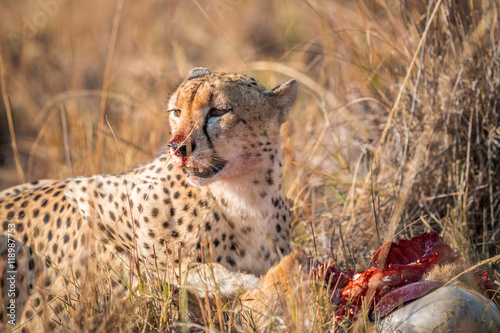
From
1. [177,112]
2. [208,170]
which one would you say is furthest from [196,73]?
[208,170]

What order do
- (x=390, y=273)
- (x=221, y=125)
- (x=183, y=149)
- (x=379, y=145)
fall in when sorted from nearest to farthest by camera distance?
(x=390, y=273), (x=183, y=149), (x=221, y=125), (x=379, y=145)

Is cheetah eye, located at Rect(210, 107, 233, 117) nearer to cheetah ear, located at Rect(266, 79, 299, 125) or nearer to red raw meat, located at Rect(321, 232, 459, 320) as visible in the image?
cheetah ear, located at Rect(266, 79, 299, 125)

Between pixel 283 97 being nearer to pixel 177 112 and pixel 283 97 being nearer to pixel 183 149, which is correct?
pixel 177 112

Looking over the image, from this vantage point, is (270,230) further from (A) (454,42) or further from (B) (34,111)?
(B) (34,111)

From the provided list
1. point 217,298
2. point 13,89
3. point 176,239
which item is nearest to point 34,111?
point 13,89

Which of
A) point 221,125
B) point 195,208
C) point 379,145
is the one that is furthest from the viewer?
point 379,145

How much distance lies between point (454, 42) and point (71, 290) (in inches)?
92.3

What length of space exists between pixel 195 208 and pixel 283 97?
2.00ft

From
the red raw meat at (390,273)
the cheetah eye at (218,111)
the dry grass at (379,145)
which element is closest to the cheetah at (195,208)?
the cheetah eye at (218,111)

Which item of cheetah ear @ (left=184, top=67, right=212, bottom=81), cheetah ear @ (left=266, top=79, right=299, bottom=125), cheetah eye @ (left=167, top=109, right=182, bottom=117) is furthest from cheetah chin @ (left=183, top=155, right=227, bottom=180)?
cheetah ear @ (left=184, top=67, right=212, bottom=81)

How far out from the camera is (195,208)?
2.30 meters

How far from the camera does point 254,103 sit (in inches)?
91.6

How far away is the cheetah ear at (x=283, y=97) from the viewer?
241 cm

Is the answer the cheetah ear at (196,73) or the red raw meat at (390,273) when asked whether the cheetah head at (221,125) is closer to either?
the cheetah ear at (196,73)
